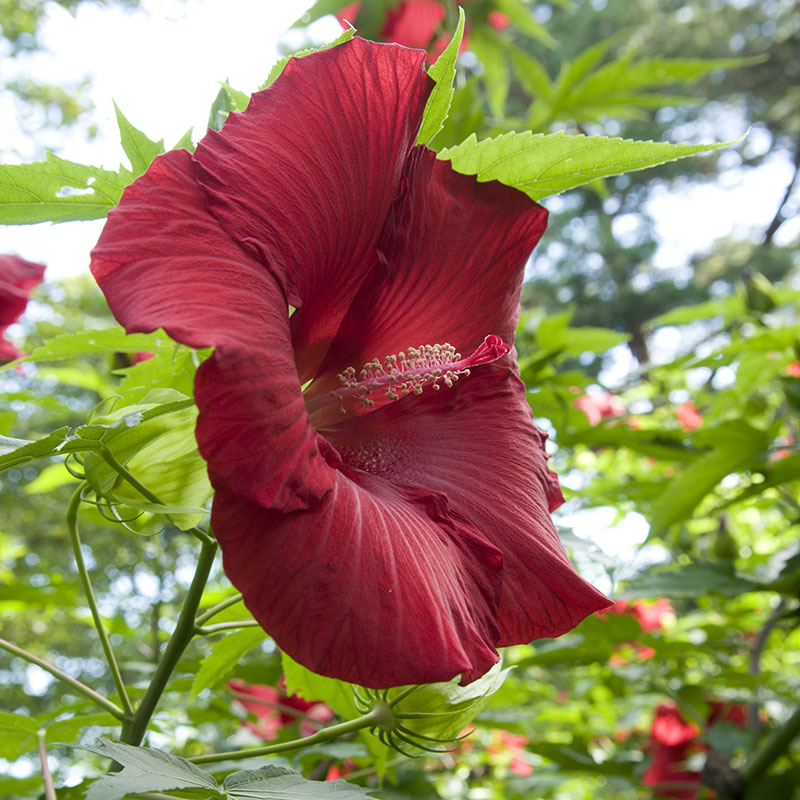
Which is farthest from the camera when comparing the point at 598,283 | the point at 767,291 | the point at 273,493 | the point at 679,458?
the point at 598,283

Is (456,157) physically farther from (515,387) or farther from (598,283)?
(598,283)

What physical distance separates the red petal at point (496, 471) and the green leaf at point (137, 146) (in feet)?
0.82

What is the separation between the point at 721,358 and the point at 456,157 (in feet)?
3.06

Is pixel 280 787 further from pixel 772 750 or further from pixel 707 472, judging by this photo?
pixel 772 750

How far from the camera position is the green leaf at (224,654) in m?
0.73

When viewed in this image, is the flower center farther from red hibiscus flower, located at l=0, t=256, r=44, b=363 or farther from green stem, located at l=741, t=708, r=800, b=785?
green stem, located at l=741, t=708, r=800, b=785

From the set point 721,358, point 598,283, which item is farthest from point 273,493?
point 598,283

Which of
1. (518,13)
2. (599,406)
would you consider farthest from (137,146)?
(599,406)

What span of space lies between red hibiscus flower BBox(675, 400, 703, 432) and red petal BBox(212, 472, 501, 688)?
1832 millimetres

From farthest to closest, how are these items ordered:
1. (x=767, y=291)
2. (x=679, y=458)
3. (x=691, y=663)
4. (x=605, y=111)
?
(x=691, y=663), (x=605, y=111), (x=767, y=291), (x=679, y=458)

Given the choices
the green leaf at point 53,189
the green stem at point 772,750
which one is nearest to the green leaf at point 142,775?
the green leaf at point 53,189

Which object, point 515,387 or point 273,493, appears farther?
point 515,387

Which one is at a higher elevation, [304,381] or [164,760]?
[304,381]

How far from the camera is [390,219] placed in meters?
0.54
